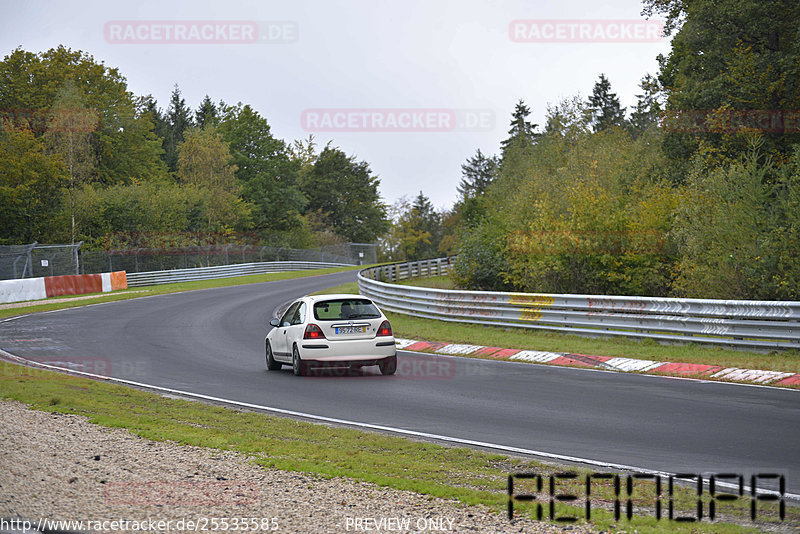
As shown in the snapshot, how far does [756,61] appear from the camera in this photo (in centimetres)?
2728

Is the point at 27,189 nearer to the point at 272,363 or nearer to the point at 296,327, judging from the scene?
the point at 272,363

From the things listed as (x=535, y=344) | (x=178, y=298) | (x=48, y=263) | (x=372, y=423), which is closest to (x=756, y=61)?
(x=535, y=344)

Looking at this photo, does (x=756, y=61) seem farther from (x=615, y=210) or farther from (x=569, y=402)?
(x=569, y=402)

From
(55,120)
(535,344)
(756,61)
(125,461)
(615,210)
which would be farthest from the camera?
(55,120)

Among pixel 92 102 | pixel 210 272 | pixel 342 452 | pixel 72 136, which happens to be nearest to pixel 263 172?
pixel 92 102

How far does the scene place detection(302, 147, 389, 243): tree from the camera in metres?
103

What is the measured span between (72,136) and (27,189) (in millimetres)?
9640

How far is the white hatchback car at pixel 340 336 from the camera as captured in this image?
14.7 meters

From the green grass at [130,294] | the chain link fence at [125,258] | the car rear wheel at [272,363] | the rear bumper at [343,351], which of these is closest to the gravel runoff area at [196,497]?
the rear bumper at [343,351]

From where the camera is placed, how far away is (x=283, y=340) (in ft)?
51.2

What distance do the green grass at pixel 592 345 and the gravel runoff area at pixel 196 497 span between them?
31.9 feet

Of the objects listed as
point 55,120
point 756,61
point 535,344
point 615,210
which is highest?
point 55,120

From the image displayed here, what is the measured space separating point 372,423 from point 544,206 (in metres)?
16.2

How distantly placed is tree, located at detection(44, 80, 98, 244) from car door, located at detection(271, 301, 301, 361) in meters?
45.7
